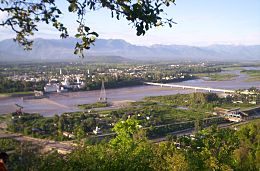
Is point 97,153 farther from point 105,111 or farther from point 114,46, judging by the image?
point 114,46

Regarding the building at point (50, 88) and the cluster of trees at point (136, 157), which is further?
the building at point (50, 88)

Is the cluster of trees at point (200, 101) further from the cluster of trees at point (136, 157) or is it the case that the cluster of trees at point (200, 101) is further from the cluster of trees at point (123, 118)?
the cluster of trees at point (136, 157)

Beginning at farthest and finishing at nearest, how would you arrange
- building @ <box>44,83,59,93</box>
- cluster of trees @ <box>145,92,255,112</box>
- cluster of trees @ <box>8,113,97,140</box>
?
building @ <box>44,83,59,93</box> < cluster of trees @ <box>145,92,255,112</box> < cluster of trees @ <box>8,113,97,140</box>

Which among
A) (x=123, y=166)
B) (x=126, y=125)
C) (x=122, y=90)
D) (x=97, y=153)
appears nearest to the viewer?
(x=123, y=166)

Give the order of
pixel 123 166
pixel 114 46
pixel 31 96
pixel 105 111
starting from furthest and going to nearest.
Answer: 1. pixel 114 46
2. pixel 31 96
3. pixel 105 111
4. pixel 123 166

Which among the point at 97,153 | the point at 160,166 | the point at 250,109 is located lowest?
the point at 250,109

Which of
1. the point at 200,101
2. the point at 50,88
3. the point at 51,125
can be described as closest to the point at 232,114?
the point at 200,101

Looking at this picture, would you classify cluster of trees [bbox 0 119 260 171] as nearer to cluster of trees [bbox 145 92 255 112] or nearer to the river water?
cluster of trees [bbox 145 92 255 112]

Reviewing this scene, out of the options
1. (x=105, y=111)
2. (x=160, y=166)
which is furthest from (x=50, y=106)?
(x=160, y=166)

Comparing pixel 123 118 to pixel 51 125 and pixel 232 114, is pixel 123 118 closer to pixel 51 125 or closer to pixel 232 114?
pixel 51 125

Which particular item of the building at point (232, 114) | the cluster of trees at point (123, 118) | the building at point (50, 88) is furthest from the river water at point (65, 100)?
the building at point (232, 114)

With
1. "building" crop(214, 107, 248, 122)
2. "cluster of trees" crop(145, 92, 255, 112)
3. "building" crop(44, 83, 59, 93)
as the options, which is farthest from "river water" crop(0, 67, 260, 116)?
"building" crop(214, 107, 248, 122)
